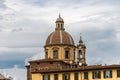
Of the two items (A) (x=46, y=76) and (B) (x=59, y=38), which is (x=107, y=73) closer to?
(A) (x=46, y=76)

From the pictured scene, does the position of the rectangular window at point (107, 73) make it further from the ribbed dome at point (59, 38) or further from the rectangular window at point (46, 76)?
the ribbed dome at point (59, 38)

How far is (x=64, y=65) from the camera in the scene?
128125mm

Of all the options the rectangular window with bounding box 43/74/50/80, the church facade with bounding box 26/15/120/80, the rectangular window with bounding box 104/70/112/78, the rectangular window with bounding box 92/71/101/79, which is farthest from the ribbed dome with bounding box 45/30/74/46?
the rectangular window with bounding box 104/70/112/78

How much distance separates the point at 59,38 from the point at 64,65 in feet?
50.5

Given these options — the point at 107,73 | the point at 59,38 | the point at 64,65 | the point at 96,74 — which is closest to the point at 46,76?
the point at 96,74

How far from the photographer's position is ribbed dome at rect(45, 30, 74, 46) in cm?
14146

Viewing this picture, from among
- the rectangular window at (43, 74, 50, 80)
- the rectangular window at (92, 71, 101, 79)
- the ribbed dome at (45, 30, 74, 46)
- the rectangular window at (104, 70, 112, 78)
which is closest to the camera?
the rectangular window at (104, 70, 112, 78)

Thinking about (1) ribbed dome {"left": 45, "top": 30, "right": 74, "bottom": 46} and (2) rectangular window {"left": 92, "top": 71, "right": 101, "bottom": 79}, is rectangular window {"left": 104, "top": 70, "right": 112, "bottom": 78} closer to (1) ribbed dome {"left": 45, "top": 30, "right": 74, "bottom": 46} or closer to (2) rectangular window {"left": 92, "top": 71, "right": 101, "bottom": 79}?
(2) rectangular window {"left": 92, "top": 71, "right": 101, "bottom": 79}

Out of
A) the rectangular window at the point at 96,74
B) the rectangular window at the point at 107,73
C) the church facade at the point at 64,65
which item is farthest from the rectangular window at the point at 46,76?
the rectangular window at the point at 107,73

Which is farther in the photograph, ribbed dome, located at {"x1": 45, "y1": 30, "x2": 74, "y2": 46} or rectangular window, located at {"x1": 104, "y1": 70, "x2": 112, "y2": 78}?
ribbed dome, located at {"x1": 45, "y1": 30, "x2": 74, "y2": 46}

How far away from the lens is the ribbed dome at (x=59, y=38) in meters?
141

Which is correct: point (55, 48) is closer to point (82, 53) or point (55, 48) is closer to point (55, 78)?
point (82, 53)

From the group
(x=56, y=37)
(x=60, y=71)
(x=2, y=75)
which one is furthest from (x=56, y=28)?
(x=60, y=71)

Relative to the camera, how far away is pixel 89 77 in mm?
106438
